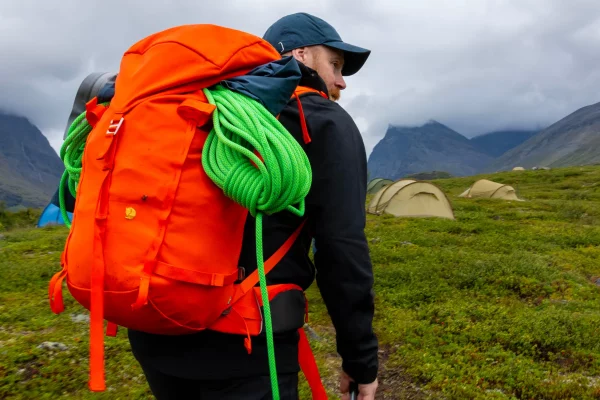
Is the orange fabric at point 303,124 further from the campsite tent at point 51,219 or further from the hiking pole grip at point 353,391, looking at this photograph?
the campsite tent at point 51,219

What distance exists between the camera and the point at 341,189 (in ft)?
8.41

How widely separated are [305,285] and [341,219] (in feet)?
1.63

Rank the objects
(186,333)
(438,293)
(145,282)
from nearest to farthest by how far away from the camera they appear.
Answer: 1. (145,282)
2. (186,333)
3. (438,293)

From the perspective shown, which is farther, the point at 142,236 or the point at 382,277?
the point at 382,277

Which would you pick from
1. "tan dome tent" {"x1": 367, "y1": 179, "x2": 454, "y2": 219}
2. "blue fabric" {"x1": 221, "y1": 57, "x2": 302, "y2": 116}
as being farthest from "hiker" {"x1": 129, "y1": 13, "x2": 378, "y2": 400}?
"tan dome tent" {"x1": 367, "y1": 179, "x2": 454, "y2": 219}

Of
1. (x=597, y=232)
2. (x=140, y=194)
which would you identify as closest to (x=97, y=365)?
(x=140, y=194)

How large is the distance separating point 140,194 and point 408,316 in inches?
301

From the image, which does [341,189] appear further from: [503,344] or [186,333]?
[503,344]

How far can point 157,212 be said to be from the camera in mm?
2135

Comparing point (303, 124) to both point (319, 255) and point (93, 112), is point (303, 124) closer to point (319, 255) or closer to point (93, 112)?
point (319, 255)

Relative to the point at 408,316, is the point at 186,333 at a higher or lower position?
higher

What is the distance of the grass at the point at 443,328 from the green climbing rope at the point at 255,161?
4.98 meters

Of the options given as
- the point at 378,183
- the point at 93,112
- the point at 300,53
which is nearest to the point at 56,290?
the point at 93,112

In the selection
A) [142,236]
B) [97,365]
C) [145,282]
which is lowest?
[97,365]
